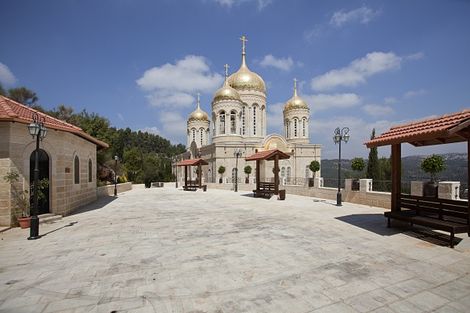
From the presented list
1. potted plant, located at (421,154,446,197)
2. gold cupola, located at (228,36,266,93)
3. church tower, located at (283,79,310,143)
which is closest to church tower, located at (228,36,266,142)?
gold cupola, located at (228,36,266,93)

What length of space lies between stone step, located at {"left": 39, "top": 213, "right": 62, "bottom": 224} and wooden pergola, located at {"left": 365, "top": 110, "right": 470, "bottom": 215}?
11.4 m

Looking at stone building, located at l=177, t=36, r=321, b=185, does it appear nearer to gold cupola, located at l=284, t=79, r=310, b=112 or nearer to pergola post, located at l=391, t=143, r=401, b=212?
gold cupola, located at l=284, t=79, r=310, b=112

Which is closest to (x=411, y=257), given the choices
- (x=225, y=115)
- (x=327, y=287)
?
(x=327, y=287)

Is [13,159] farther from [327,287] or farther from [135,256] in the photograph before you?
[327,287]

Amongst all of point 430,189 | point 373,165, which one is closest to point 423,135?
point 430,189

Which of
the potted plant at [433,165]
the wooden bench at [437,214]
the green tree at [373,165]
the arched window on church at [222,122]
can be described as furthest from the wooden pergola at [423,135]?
the arched window on church at [222,122]

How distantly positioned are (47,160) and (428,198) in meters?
12.9

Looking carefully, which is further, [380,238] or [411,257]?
[380,238]

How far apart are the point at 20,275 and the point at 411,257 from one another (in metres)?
7.43

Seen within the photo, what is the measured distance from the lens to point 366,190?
13477 millimetres

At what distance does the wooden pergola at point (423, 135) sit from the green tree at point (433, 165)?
250 cm

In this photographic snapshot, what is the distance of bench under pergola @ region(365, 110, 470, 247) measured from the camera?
6297 millimetres

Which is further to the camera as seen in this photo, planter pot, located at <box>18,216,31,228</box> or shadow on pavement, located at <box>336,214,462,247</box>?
planter pot, located at <box>18,216,31,228</box>

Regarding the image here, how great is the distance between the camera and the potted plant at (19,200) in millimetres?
8883
